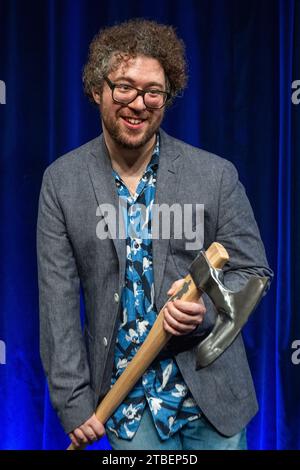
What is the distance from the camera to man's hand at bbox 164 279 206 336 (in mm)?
1679

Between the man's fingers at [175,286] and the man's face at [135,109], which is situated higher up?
the man's face at [135,109]

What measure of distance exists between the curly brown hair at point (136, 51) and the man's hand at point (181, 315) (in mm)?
533

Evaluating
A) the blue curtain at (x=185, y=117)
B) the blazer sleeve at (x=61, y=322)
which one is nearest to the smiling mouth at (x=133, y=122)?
the blazer sleeve at (x=61, y=322)

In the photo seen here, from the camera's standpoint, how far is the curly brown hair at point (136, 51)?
185 cm

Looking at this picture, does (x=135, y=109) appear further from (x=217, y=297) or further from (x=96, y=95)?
(x=217, y=297)

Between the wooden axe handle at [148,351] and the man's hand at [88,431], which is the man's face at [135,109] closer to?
the wooden axe handle at [148,351]

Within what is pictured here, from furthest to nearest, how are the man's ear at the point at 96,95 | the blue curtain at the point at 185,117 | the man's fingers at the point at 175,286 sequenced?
the blue curtain at the point at 185,117 → the man's ear at the point at 96,95 → the man's fingers at the point at 175,286

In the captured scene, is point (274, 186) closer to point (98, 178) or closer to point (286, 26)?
point (286, 26)

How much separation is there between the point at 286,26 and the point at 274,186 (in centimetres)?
57

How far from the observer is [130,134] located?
6.04 ft

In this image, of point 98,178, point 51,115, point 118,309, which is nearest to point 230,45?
point 51,115

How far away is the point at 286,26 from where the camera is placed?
277cm

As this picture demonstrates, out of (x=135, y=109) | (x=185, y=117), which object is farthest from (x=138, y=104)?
(x=185, y=117)

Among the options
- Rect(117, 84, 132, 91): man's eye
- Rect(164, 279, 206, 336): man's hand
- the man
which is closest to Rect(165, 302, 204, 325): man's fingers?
Rect(164, 279, 206, 336): man's hand
